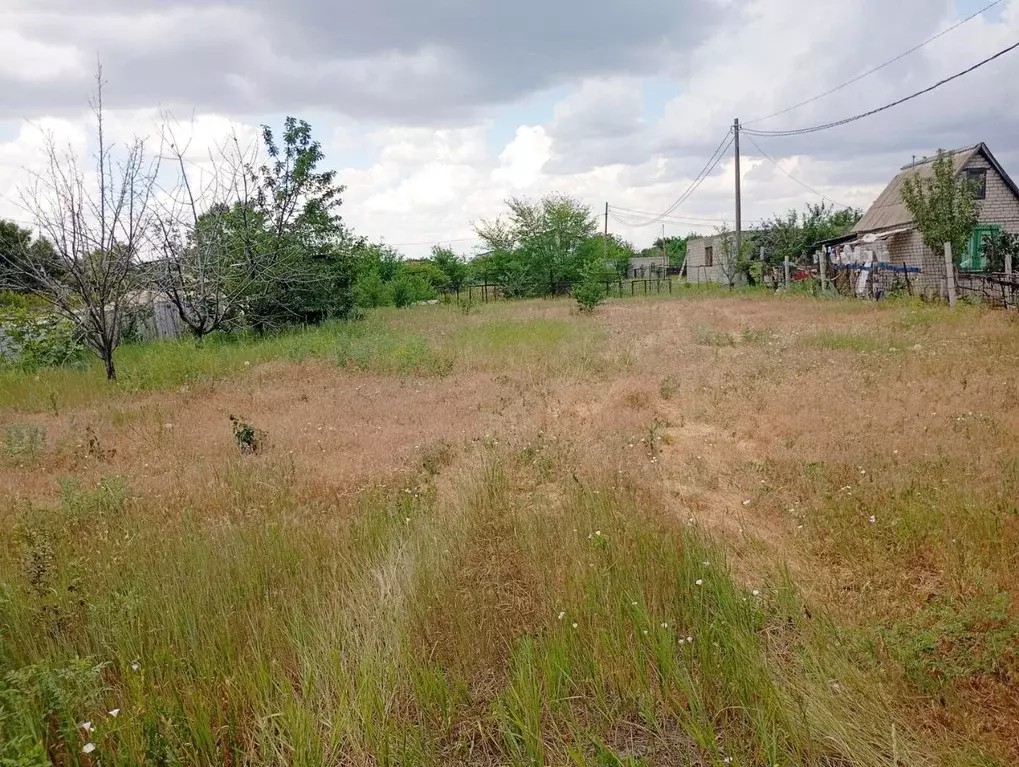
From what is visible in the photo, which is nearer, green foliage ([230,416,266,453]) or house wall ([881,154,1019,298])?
green foliage ([230,416,266,453])

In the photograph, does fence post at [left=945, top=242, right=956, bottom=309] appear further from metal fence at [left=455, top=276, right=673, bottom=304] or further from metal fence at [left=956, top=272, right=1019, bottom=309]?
metal fence at [left=455, top=276, right=673, bottom=304]

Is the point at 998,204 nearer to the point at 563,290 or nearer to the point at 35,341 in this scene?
the point at 563,290

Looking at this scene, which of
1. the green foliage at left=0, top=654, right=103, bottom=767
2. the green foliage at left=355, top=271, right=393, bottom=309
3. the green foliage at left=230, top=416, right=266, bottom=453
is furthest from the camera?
the green foliage at left=355, top=271, right=393, bottom=309

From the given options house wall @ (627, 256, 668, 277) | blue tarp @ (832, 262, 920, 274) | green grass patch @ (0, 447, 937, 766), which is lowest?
green grass patch @ (0, 447, 937, 766)

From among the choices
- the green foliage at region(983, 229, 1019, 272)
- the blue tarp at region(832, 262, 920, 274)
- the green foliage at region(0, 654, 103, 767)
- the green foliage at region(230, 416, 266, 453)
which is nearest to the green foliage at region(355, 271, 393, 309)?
the blue tarp at region(832, 262, 920, 274)

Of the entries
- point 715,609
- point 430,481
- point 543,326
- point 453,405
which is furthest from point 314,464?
point 543,326

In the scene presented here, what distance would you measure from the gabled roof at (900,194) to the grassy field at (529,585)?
57.0ft

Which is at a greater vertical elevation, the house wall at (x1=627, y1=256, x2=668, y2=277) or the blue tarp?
the house wall at (x1=627, y1=256, x2=668, y2=277)

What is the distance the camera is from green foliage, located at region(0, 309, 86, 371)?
13117mm

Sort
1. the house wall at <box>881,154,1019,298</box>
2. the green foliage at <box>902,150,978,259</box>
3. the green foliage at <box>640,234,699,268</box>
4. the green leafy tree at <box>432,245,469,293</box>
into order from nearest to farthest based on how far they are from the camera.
→ the green foliage at <box>902,150,978,259</box>, the house wall at <box>881,154,1019,298</box>, the green leafy tree at <box>432,245,469,293</box>, the green foliage at <box>640,234,699,268</box>

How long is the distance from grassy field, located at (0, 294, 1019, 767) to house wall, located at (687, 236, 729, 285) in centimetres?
3477

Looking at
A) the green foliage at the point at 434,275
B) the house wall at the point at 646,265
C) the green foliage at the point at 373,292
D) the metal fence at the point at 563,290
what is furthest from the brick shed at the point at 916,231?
the house wall at the point at 646,265

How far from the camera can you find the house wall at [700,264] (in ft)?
136

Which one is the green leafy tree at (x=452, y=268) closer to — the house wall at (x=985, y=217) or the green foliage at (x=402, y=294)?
the green foliage at (x=402, y=294)
